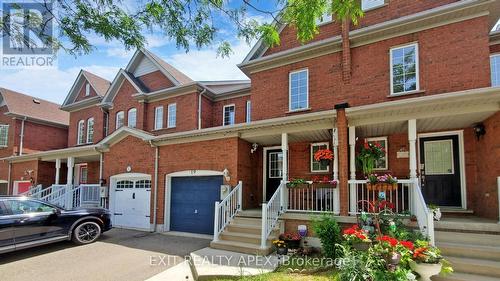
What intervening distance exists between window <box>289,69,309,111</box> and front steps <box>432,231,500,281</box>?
6229mm

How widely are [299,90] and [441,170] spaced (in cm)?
548

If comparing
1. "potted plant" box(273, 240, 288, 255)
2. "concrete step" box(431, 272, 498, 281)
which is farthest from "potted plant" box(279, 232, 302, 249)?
"concrete step" box(431, 272, 498, 281)

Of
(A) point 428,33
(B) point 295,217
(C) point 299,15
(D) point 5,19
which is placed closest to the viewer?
(D) point 5,19

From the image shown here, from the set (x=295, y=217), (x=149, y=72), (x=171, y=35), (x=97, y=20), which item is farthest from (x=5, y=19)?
(x=149, y=72)

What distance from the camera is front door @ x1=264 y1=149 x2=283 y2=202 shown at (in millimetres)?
11516

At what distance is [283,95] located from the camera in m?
11.6

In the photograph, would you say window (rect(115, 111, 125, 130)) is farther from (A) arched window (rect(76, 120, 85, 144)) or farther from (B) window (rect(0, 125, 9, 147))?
(B) window (rect(0, 125, 9, 147))

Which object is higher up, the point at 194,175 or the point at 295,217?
the point at 194,175

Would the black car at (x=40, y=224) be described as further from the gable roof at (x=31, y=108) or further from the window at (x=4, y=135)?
the window at (x=4, y=135)

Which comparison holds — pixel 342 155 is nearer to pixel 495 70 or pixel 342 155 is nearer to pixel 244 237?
pixel 244 237

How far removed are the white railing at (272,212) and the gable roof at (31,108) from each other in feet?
64.0

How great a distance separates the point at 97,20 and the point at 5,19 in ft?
3.67

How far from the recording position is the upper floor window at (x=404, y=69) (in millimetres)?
9328

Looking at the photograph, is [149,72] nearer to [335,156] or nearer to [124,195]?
[124,195]
